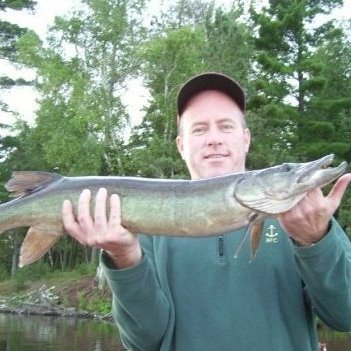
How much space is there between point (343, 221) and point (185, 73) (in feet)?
39.4

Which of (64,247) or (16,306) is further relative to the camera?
(64,247)

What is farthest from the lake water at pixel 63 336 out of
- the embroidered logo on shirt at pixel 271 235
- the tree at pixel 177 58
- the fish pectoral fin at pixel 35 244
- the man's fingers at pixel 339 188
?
the man's fingers at pixel 339 188

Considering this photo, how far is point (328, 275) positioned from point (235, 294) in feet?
1.43

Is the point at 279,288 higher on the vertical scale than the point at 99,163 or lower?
lower

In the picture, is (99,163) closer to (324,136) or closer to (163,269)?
(324,136)

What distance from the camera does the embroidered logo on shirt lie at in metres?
3.26

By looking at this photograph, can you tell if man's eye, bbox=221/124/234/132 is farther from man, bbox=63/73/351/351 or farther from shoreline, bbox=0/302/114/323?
shoreline, bbox=0/302/114/323

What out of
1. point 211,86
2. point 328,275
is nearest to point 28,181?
point 211,86

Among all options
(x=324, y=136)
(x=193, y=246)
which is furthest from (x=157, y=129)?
(x=193, y=246)

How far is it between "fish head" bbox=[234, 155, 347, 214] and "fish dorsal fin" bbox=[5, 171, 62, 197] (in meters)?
1.01

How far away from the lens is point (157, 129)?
3659cm

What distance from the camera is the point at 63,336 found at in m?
21.6

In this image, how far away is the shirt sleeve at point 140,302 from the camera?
3131mm

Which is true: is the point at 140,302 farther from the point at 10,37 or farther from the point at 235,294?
the point at 10,37
